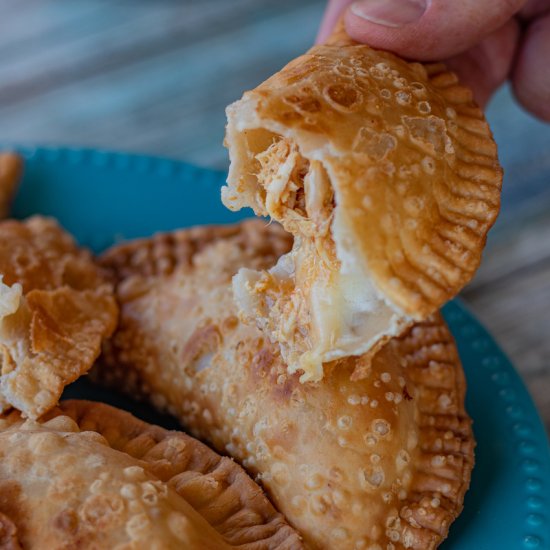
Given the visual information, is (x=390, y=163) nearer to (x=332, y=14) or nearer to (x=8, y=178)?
(x=332, y=14)

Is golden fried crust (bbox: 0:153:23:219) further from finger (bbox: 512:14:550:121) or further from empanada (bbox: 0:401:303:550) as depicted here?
finger (bbox: 512:14:550:121)

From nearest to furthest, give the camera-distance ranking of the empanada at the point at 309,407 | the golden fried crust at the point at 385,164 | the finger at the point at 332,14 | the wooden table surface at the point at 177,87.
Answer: the golden fried crust at the point at 385,164, the empanada at the point at 309,407, the finger at the point at 332,14, the wooden table surface at the point at 177,87

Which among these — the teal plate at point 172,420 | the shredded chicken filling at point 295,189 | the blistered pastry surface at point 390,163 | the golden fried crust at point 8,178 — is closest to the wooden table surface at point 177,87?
the teal plate at point 172,420

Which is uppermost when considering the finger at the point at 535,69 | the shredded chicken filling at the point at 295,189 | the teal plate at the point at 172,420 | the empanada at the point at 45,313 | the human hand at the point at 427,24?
the human hand at the point at 427,24

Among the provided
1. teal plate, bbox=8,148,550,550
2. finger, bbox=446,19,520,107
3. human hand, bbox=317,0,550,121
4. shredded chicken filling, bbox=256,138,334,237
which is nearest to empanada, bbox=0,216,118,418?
teal plate, bbox=8,148,550,550

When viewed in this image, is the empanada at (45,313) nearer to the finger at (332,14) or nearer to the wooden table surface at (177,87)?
the finger at (332,14)

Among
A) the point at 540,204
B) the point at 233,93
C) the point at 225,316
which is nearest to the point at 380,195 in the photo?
the point at 225,316
